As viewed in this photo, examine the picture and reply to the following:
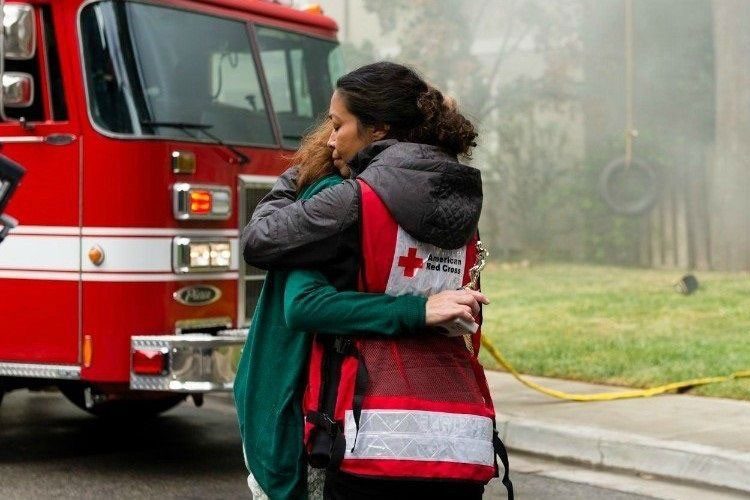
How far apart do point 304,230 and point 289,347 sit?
249 millimetres

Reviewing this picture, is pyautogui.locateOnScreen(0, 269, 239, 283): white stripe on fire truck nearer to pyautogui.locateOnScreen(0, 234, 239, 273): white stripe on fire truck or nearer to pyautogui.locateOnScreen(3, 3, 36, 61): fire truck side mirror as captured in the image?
pyautogui.locateOnScreen(0, 234, 239, 273): white stripe on fire truck

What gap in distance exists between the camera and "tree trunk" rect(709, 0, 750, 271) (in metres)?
13.8

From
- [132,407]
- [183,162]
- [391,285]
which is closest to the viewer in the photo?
[391,285]

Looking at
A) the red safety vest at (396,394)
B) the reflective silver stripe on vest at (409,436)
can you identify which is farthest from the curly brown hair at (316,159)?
the reflective silver stripe on vest at (409,436)

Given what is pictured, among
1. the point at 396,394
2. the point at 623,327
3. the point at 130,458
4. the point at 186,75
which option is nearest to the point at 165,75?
the point at 186,75

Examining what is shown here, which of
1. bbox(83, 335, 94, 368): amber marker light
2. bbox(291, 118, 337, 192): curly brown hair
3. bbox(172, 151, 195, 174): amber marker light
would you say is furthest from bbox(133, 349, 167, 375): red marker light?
bbox(291, 118, 337, 192): curly brown hair

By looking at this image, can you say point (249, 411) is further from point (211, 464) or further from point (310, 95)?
point (310, 95)

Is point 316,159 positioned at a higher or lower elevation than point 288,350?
higher

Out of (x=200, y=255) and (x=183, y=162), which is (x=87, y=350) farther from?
(x=183, y=162)

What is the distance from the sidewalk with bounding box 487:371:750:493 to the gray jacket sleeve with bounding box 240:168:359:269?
3974 millimetres

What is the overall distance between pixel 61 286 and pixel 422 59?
11052mm

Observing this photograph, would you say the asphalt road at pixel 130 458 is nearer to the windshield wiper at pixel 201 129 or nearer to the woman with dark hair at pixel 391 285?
the windshield wiper at pixel 201 129

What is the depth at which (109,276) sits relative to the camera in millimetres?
6293

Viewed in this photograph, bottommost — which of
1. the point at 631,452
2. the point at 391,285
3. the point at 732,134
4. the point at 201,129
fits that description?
the point at 631,452
